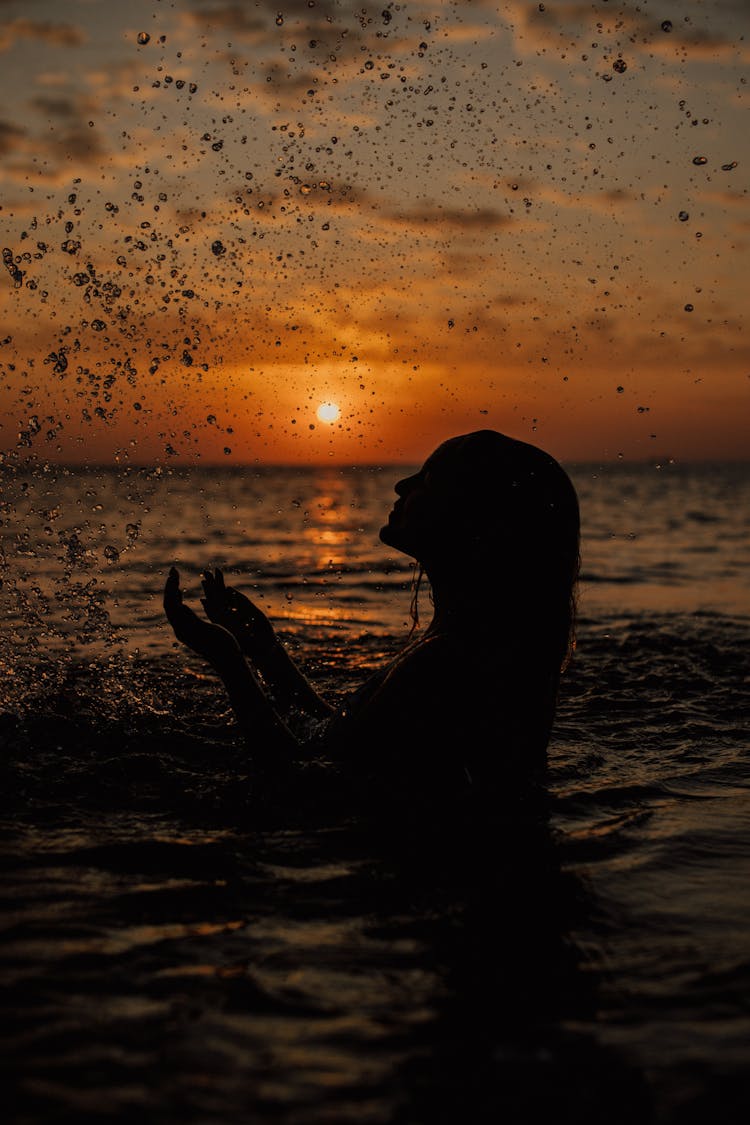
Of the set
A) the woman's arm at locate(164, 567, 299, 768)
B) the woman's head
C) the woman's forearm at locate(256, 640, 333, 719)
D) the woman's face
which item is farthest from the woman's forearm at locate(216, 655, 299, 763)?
the woman's forearm at locate(256, 640, 333, 719)

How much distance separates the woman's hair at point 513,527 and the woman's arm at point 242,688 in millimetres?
1087

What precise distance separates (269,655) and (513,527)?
2.02 m

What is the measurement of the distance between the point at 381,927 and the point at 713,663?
22.1ft

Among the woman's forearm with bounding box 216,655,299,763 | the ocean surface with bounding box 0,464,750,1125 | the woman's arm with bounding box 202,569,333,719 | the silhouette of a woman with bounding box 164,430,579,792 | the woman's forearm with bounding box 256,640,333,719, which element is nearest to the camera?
the ocean surface with bounding box 0,464,750,1125

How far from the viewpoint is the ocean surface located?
8.97 ft

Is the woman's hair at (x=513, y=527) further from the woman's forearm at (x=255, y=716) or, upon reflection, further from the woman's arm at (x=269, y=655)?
the woman's arm at (x=269, y=655)

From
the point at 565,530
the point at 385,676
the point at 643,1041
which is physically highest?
the point at 565,530

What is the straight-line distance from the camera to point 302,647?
10.6 meters

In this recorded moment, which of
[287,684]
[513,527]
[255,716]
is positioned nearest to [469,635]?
[513,527]

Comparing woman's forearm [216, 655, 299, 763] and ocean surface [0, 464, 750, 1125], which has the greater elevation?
woman's forearm [216, 655, 299, 763]

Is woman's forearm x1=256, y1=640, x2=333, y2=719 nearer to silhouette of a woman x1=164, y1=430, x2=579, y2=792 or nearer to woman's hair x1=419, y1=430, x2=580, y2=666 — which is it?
silhouette of a woman x1=164, y1=430, x2=579, y2=792

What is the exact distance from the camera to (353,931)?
3.69 metres

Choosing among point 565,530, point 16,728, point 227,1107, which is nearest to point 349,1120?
point 227,1107

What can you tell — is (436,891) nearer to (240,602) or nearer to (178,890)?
(178,890)
